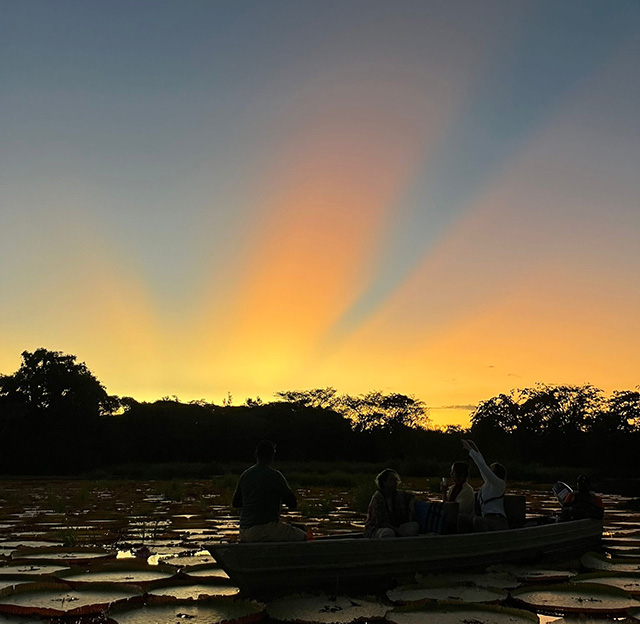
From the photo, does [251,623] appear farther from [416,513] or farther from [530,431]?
[530,431]

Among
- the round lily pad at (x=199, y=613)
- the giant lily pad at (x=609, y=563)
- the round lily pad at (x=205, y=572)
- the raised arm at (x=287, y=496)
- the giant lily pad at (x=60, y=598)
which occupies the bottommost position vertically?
the giant lily pad at (x=609, y=563)

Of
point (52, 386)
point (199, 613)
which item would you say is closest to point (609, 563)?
point (199, 613)

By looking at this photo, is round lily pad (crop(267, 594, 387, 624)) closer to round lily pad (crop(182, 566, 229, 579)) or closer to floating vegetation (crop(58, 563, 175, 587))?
round lily pad (crop(182, 566, 229, 579))

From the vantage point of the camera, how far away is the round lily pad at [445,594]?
6.08 m

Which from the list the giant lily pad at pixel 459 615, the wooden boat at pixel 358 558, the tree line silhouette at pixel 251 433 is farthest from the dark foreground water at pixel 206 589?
the tree line silhouette at pixel 251 433

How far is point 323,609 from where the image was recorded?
18.9 feet

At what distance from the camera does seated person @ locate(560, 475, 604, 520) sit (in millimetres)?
10320

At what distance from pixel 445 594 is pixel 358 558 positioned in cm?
89

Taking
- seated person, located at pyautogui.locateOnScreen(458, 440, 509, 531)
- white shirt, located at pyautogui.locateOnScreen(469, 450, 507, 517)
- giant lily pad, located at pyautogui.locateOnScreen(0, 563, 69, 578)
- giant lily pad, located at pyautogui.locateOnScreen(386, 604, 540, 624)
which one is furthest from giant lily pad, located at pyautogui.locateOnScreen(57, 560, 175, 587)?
white shirt, located at pyautogui.locateOnScreen(469, 450, 507, 517)

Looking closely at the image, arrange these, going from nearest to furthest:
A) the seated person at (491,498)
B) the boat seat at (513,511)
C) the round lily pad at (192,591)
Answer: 1. the round lily pad at (192,591)
2. the seated person at (491,498)
3. the boat seat at (513,511)

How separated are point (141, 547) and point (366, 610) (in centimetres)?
425

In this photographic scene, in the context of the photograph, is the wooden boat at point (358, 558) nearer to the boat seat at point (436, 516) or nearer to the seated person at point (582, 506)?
the boat seat at point (436, 516)

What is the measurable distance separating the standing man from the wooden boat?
308 millimetres

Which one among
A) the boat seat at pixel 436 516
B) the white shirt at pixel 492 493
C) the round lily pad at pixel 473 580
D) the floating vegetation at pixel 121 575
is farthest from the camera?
the white shirt at pixel 492 493
